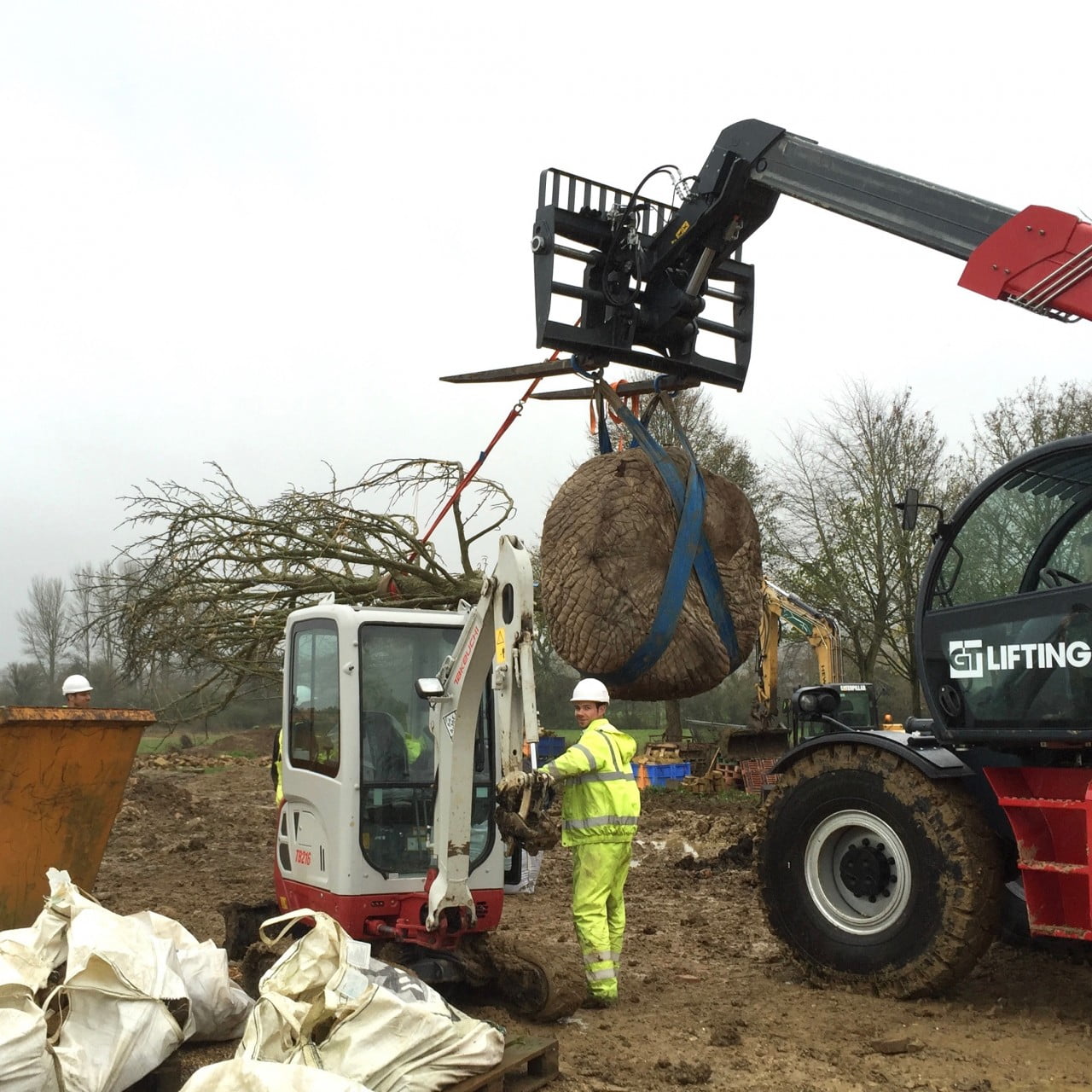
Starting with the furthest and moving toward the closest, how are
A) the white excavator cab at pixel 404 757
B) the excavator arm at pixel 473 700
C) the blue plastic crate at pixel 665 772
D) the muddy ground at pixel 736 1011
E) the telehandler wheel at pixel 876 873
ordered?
the blue plastic crate at pixel 665 772, the telehandler wheel at pixel 876 873, the white excavator cab at pixel 404 757, the excavator arm at pixel 473 700, the muddy ground at pixel 736 1011

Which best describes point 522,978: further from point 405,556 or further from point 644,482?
point 405,556

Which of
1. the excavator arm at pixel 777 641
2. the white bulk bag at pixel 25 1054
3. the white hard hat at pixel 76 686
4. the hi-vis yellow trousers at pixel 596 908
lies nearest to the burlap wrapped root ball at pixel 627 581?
the hi-vis yellow trousers at pixel 596 908

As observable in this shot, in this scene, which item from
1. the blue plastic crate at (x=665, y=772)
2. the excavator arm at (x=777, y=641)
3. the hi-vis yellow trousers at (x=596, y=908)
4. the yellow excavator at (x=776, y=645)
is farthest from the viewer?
the blue plastic crate at (x=665, y=772)

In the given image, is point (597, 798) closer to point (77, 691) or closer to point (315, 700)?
point (315, 700)

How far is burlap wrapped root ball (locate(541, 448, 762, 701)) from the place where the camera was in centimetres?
499

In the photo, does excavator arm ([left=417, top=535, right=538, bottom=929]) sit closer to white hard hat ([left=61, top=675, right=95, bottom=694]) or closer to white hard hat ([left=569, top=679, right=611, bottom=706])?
white hard hat ([left=569, top=679, right=611, bottom=706])

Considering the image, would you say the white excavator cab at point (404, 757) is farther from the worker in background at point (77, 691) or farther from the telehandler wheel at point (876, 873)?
the worker in background at point (77, 691)

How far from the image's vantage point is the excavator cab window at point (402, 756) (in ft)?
19.1

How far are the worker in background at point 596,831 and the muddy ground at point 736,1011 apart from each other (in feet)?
0.78

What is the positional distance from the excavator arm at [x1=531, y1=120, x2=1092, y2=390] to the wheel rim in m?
2.28

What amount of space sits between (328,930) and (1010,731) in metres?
3.07

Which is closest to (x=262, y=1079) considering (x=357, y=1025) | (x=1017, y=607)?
(x=357, y=1025)

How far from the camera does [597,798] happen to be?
228 inches

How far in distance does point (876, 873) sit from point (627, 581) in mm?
2110
